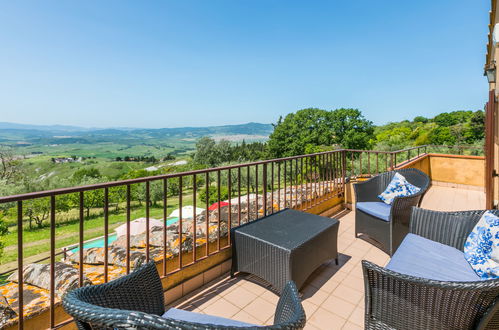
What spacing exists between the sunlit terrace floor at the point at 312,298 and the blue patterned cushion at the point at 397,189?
81 cm

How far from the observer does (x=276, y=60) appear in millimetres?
27219

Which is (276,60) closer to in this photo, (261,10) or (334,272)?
(261,10)

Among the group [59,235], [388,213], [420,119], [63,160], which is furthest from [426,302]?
[63,160]

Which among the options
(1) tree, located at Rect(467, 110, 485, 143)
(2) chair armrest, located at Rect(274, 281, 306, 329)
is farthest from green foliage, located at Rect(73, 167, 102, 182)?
(1) tree, located at Rect(467, 110, 485, 143)

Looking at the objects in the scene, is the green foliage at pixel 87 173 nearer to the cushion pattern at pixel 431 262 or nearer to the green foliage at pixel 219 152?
the green foliage at pixel 219 152

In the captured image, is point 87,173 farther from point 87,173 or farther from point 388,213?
point 388,213

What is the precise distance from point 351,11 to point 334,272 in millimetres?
15202

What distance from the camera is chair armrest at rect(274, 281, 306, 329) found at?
0.80 metres

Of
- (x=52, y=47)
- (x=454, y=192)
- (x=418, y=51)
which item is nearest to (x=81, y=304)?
(x=454, y=192)

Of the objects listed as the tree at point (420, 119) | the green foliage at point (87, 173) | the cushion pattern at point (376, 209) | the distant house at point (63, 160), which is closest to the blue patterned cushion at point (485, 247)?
the cushion pattern at point (376, 209)

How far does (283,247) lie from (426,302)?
39.1 inches

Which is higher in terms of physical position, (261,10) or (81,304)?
(261,10)

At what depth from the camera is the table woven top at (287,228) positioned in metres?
2.16

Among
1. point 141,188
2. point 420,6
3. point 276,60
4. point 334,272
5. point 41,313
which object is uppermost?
point 276,60
